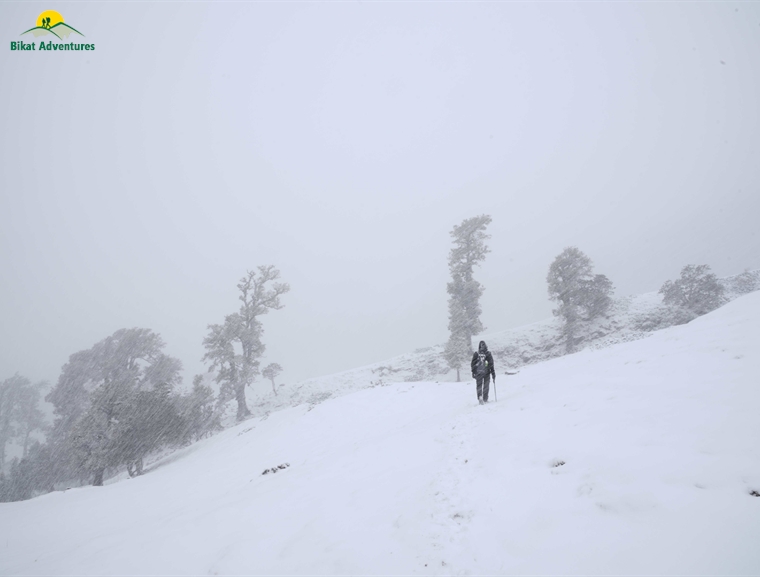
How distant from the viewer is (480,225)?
30.2 meters

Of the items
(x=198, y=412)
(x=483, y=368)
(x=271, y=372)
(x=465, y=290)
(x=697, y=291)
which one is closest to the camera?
(x=483, y=368)

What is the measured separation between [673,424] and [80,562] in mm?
11637

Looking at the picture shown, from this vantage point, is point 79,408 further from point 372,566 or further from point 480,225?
point 480,225

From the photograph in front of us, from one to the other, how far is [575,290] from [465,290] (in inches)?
385

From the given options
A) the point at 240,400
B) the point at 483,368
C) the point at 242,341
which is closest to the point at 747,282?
the point at 483,368

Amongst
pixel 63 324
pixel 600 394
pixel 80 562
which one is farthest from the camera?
pixel 63 324

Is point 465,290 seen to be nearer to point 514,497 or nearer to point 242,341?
point 242,341

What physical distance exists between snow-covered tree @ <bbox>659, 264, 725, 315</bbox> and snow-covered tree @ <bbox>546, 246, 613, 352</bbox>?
469 cm

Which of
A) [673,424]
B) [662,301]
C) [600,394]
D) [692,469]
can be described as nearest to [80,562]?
[692,469]

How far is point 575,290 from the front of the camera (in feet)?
92.5

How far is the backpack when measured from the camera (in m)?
12.1

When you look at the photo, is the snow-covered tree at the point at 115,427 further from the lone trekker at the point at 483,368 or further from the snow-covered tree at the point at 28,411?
the snow-covered tree at the point at 28,411

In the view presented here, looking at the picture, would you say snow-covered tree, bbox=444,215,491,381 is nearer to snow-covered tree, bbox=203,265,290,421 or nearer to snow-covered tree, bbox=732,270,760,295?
snow-covered tree, bbox=203,265,290,421

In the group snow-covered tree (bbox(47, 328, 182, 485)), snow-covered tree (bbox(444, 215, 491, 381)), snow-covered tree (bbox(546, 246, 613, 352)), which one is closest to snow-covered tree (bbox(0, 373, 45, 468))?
snow-covered tree (bbox(47, 328, 182, 485))
